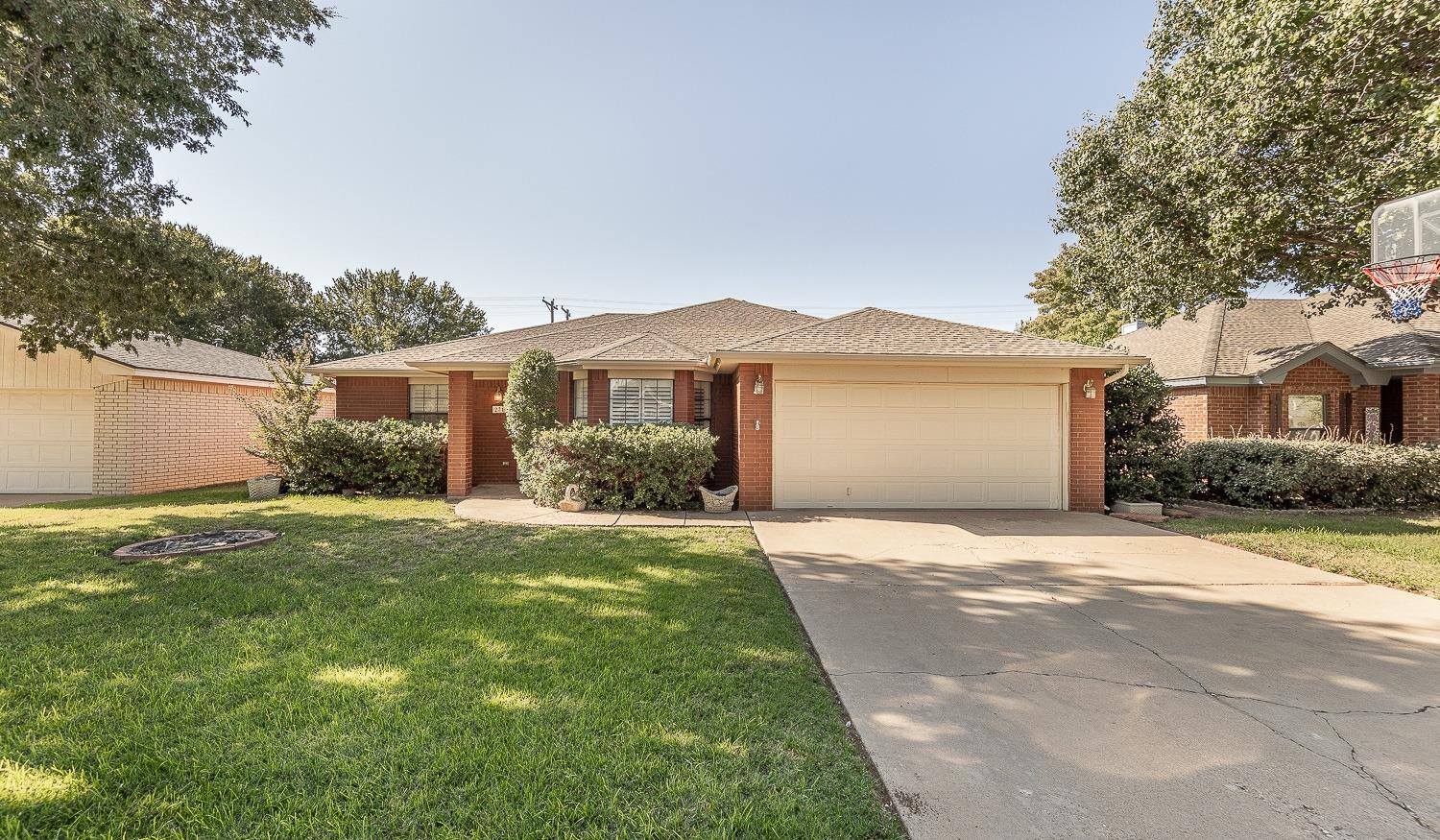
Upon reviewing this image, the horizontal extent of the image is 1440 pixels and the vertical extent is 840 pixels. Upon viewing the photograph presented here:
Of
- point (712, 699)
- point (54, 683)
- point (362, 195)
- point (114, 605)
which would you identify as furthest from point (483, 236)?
point (712, 699)

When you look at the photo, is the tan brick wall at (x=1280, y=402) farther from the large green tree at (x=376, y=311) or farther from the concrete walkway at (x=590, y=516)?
the large green tree at (x=376, y=311)

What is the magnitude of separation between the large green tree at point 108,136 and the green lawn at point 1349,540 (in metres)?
12.9

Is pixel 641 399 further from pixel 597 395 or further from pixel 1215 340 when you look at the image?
pixel 1215 340

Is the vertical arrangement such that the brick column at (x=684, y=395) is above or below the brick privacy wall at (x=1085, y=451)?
above

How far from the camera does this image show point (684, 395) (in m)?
10.7

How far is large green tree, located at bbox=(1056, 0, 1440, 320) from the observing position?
635 cm

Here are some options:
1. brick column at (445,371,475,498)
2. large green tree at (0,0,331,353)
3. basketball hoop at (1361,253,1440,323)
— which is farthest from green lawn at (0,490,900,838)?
basketball hoop at (1361,253,1440,323)

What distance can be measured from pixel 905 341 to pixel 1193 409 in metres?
8.89

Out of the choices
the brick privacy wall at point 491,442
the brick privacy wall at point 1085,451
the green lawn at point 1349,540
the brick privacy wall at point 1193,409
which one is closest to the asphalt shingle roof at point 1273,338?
the brick privacy wall at point 1193,409

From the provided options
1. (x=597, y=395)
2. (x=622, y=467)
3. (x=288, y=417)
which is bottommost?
(x=622, y=467)

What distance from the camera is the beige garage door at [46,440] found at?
10789 millimetres

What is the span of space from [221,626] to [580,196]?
1240 cm

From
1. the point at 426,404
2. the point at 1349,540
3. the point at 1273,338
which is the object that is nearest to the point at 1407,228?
→ the point at 1349,540

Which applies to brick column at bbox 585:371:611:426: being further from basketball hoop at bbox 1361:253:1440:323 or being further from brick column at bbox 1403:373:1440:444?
brick column at bbox 1403:373:1440:444
